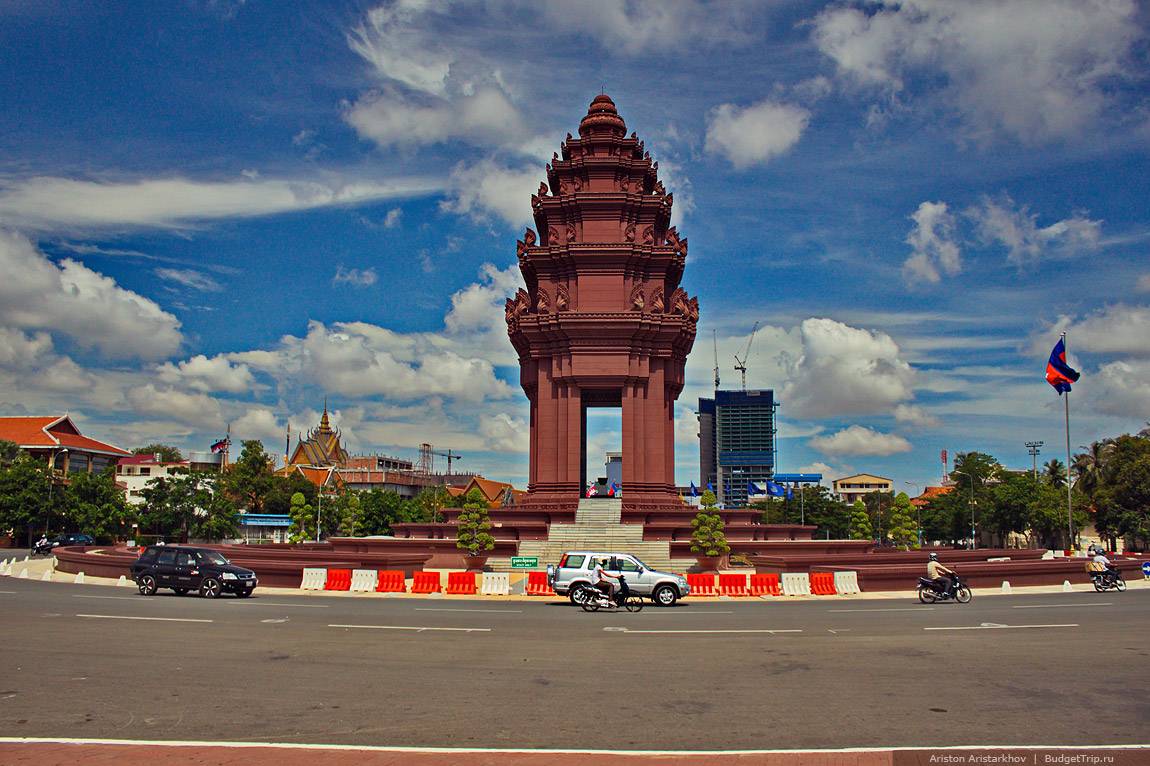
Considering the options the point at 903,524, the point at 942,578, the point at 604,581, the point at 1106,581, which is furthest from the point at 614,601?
the point at 903,524

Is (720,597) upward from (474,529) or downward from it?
downward

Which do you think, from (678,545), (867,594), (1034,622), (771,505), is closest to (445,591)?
(678,545)

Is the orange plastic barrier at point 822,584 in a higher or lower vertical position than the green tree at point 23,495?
lower

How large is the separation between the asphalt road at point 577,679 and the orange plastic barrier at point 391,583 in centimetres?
1053

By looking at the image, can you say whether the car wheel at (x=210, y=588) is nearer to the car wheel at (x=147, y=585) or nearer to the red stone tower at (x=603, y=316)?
the car wheel at (x=147, y=585)

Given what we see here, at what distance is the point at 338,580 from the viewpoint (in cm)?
3362

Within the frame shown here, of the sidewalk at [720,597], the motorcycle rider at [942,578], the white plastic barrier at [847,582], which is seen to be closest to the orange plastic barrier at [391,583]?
the sidewalk at [720,597]

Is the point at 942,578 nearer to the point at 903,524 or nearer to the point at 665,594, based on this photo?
the point at 665,594

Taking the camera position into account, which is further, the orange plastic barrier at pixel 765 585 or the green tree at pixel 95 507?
the green tree at pixel 95 507

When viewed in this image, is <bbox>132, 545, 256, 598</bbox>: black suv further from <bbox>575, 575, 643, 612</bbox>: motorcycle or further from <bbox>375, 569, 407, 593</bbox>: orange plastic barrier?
<bbox>575, 575, 643, 612</bbox>: motorcycle

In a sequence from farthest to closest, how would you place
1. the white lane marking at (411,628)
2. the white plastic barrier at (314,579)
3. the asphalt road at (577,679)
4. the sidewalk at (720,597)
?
the white plastic barrier at (314,579), the sidewalk at (720,597), the white lane marking at (411,628), the asphalt road at (577,679)

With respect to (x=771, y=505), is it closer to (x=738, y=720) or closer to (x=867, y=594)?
(x=867, y=594)

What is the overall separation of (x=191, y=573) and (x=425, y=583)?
339 inches

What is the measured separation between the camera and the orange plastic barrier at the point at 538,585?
1310 inches
